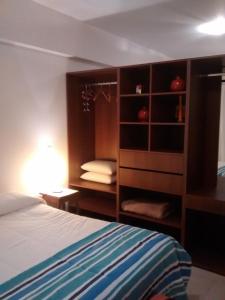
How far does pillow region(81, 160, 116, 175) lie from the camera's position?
3383mm

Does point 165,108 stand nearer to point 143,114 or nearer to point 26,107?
point 143,114

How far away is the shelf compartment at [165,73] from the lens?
9.19ft

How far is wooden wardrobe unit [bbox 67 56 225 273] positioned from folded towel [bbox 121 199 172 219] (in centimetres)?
6

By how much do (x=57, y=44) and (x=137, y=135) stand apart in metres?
1.38

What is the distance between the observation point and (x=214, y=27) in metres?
3.22

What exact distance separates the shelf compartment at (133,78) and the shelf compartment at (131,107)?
0.31 ft

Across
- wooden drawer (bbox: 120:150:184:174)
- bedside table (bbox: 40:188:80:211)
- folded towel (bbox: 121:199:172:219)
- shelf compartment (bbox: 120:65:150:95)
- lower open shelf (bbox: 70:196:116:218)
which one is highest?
shelf compartment (bbox: 120:65:150:95)

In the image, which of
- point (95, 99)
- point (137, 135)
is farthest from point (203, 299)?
point (95, 99)

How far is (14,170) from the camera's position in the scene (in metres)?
2.97

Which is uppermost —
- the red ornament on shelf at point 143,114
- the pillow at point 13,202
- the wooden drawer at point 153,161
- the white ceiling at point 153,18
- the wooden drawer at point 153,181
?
the white ceiling at point 153,18

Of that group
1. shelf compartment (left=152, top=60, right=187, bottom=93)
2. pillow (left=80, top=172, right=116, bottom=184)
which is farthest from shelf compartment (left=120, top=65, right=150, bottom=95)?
pillow (left=80, top=172, right=116, bottom=184)

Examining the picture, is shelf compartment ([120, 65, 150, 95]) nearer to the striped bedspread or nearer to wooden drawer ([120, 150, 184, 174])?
wooden drawer ([120, 150, 184, 174])

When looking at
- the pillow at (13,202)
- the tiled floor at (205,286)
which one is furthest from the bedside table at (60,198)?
the tiled floor at (205,286)

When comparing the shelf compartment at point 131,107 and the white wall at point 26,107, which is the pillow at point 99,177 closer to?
the white wall at point 26,107
